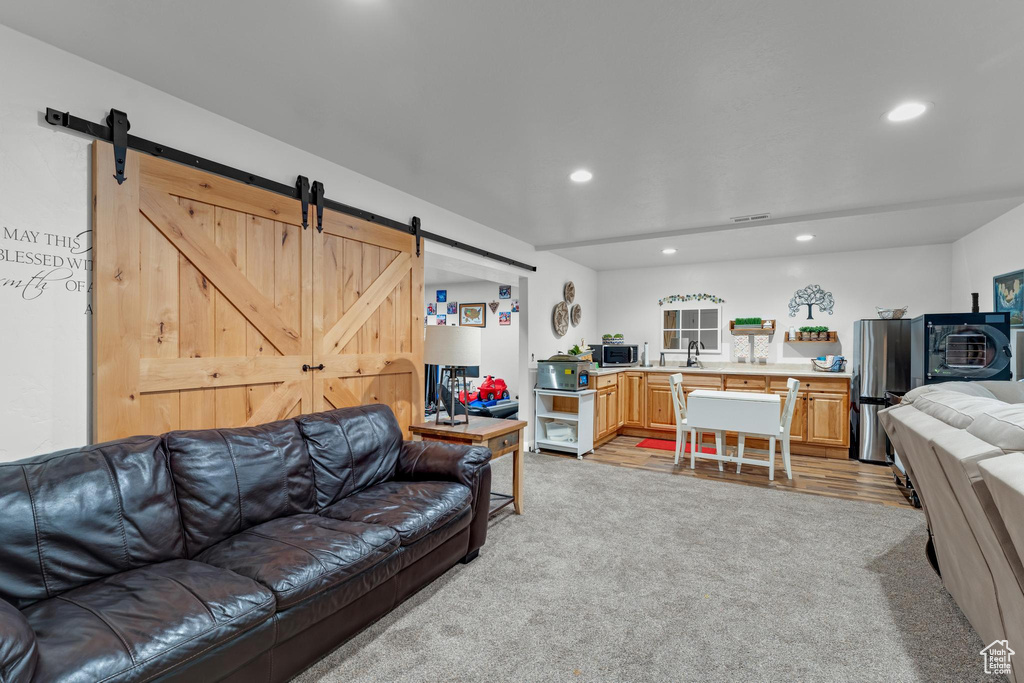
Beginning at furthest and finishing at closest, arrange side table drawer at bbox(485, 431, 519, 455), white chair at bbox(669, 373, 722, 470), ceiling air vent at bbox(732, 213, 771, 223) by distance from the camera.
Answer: white chair at bbox(669, 373, 722, 470), ceiling air vent at bbox(732, 213, 771, 223), side table drawer at bbox(485, 431, 519, 455)

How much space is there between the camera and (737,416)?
15.0 ft

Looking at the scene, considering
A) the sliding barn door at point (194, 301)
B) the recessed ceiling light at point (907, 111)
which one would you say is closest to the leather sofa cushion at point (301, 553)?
the sliding barn door at point (194, 301)

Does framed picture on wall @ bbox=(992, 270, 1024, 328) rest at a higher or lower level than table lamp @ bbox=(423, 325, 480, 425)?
higher

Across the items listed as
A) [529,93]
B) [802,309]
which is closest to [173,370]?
[529,93]

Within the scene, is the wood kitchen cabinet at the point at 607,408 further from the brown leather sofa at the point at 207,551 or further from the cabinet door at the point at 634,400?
the brown leather sofa at the point at 207,551

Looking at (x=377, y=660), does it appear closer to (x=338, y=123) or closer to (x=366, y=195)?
(x=338, y=123)

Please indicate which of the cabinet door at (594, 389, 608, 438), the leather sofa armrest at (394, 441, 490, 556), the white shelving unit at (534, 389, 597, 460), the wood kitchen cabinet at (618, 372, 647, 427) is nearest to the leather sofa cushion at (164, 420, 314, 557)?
the leather sofa armrest at (394, 441, 490, 556)

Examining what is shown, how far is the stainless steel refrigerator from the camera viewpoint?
4980 mm

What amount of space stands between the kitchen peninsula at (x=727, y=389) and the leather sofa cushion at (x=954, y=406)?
3592 mm

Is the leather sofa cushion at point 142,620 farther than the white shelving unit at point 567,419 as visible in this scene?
No

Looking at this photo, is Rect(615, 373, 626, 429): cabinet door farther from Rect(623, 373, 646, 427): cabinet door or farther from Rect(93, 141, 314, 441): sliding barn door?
Rect(93, 141, 314, 441): sliding barn door

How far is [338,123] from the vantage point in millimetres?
2625

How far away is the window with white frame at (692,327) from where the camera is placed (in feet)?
21.7

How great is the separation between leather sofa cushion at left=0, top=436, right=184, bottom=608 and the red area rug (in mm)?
5041
